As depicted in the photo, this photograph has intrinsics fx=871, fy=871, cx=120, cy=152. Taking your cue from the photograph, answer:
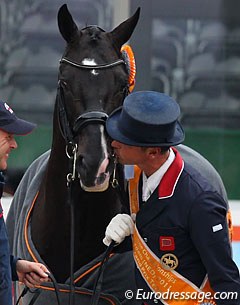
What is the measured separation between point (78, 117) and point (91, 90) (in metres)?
0.11

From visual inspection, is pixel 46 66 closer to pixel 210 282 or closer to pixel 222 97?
pixel 222 97

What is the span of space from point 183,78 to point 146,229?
4.74 m

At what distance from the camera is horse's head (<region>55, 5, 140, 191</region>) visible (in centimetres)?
288

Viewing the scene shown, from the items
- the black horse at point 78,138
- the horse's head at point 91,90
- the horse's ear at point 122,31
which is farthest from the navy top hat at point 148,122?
the horse's ear at point 122,31

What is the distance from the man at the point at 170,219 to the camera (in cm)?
253

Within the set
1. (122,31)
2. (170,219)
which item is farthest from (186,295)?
A: (122,31)

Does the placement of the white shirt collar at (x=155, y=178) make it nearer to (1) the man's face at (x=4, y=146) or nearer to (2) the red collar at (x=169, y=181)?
(2) the red collar at (x=169, y=181)

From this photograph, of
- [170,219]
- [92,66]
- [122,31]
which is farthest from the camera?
[122,31]

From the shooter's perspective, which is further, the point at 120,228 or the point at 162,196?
the point at 120,228

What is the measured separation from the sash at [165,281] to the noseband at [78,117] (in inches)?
17.6

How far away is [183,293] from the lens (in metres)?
2.62

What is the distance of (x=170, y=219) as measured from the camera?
8.53 ft

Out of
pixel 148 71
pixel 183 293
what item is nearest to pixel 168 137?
pixel 183 293

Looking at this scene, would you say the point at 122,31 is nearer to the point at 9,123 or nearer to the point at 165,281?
the point at 9,123
